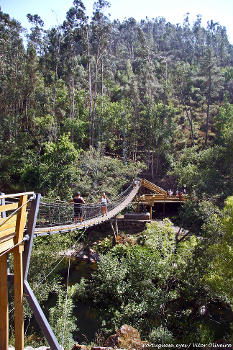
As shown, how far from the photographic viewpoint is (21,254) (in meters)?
3.41

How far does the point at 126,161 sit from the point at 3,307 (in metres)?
17.3

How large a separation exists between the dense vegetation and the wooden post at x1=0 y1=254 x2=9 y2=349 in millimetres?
4714

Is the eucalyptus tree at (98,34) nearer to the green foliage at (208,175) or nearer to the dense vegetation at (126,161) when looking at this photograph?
the dense vegetation at (126,161)

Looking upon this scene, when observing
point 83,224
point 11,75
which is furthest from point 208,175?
point 11,75

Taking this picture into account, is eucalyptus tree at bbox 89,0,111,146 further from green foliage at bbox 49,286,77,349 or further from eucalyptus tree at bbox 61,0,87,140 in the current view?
green foliage at bbox 49,286,77,349

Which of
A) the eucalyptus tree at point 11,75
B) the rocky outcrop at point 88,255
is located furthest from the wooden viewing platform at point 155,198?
the eucalyptus tree at point 11,75

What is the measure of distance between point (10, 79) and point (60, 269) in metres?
15.5

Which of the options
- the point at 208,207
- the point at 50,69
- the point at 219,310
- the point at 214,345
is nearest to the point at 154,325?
the point at 214,345

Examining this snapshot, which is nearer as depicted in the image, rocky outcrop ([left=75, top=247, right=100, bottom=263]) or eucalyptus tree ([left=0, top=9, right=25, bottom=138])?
rocky outcrop ([left=75, top=247, right=100, bottom=263])

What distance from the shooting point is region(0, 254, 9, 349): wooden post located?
128 inches

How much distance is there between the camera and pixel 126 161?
20312mm

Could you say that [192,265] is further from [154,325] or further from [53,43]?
[53,43]

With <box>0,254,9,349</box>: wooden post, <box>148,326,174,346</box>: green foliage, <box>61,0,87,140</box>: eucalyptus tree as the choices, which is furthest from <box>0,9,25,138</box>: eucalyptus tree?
<box>0,254,9,349</box>: wooden post

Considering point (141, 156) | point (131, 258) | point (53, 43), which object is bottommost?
point (131, 258)
